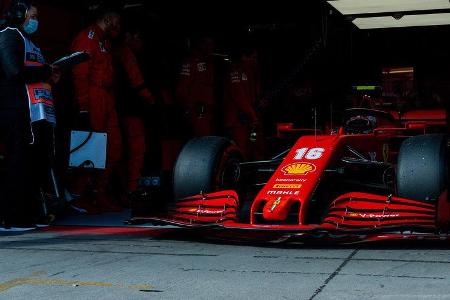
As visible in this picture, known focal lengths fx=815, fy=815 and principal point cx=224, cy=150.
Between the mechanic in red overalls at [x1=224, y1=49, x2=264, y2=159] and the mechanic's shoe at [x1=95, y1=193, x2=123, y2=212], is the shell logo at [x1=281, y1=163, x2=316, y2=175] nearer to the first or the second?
the mechanic's shoe at [x1=95, y1=193, x2=123, y2=212]

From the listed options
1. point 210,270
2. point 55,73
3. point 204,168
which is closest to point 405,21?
point 55,73

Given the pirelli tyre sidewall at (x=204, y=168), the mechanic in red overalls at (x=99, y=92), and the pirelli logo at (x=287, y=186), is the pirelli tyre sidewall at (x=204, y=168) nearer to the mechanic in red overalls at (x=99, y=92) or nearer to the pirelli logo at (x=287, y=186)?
the pirelli logo at (x=287, y=186)

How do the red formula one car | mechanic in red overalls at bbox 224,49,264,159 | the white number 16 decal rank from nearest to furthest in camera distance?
the red formula one car < the white number 16 decal < mechanic in red overalls at bbox 224,49,264,159

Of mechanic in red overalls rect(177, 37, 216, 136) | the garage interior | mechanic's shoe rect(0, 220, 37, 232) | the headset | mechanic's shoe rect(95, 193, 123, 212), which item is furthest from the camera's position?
mechanic in red overalls rect(177, 37, 216, 136)

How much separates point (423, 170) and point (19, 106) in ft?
10.8

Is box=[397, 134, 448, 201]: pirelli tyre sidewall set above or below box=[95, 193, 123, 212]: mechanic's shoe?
above

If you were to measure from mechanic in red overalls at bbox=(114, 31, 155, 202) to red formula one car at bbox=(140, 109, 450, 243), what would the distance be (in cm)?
220

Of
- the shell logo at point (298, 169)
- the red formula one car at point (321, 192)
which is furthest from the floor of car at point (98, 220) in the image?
the shell logo at point (298, 169)

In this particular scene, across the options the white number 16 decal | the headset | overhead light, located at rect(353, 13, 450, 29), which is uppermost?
overhead light, located at rect(353, 13, 450, 29)

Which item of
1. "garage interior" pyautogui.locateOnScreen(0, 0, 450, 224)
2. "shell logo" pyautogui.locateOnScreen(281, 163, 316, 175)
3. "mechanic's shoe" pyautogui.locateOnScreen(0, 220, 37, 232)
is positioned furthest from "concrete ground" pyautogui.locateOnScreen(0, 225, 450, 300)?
"garage interior" pyautogui.locateOnScreen(0, 0, 450, 224)

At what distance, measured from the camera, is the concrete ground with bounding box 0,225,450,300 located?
375cm

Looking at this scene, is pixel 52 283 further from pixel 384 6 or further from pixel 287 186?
pixel 384 6

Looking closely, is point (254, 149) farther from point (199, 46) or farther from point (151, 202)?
point (151, 202)

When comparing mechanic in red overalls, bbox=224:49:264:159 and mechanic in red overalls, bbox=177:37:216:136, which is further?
mechanic in red overalls, bbox=224:49:264:159
